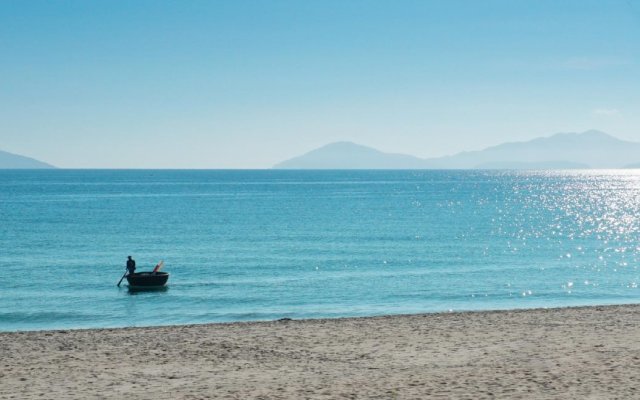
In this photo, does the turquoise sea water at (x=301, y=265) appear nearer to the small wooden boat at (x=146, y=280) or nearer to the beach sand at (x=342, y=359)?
the small wooden boat at (x=146, y=280)

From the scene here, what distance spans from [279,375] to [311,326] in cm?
758

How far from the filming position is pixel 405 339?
21719 millimetres

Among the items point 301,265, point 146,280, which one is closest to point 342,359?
point 146,280

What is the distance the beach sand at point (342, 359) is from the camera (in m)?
15.6

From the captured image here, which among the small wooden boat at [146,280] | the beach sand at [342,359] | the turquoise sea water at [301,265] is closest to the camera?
the beach sand at [342,359]

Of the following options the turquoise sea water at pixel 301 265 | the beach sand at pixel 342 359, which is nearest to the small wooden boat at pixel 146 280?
the turquoise sea water at pixel 301 265

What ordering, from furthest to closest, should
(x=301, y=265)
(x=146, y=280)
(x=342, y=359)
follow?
1. (x=301, y=265)
2. (x=146, y=280)
3. (x=342, y=359)

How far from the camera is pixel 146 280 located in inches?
1570

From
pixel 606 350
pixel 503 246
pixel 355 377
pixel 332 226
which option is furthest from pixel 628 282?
pixel 332 226

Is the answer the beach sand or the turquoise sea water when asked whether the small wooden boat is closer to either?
the turquoise sea water

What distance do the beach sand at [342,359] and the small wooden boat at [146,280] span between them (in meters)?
15.0

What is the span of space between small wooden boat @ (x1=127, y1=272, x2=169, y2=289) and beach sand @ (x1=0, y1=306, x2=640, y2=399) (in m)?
15.0

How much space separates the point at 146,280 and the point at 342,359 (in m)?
23.3

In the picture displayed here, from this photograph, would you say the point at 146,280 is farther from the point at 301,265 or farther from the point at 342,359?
the point at 342,359
